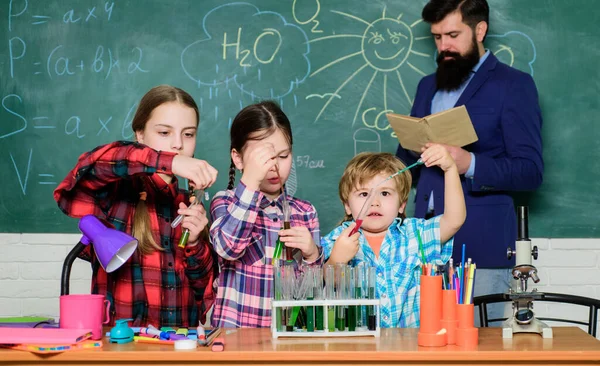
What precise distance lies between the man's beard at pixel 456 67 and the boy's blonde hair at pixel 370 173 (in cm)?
90

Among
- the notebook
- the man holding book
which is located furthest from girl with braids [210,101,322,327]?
the man holding book

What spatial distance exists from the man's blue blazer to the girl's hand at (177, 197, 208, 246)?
123 cm

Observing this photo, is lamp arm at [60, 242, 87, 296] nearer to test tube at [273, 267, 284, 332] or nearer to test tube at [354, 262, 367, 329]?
test tube at [273, 267, 284, 332]

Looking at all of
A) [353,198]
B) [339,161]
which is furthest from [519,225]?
[339,161]

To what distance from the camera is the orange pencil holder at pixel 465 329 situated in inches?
68.1

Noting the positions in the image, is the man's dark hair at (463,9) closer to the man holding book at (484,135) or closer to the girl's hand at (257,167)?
the man holding book at (484,135)

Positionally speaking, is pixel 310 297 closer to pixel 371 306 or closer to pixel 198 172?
pixel 371 306

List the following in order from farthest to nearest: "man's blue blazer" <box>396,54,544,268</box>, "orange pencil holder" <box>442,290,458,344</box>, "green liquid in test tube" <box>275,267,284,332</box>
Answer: "man's blue blazer" <box>396,54,544,268</box>, "green liquid in test tube" <box>275,267,284,332</box>, "orange pencil holder" <box>442,290,458,344</box>

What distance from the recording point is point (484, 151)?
320 centimetres

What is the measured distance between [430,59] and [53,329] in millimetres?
2307

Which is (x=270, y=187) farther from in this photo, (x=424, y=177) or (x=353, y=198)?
(x=424, y=177)

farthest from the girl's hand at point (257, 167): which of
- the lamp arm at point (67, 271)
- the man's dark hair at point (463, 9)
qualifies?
the man's dark hair at point (463, 9)

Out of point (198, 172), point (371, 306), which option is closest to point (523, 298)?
point (371, 306)

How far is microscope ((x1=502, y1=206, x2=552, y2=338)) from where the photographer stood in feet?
6.21
